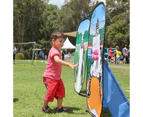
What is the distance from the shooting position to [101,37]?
3.38m

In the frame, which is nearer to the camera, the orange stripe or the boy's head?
the orange stripe

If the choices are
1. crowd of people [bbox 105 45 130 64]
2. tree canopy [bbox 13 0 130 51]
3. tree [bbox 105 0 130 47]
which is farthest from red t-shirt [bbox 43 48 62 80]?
tree canopy [bbox 13 0 130 51]

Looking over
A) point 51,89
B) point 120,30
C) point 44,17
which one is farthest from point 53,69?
point 44,17

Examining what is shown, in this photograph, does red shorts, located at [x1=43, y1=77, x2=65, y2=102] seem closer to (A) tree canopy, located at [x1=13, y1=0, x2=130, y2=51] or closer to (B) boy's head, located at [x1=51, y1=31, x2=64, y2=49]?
(B) boy's head, located at [x1=51, y1=31, x2=64, y2=49]

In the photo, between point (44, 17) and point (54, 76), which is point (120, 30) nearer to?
point (44, 17)

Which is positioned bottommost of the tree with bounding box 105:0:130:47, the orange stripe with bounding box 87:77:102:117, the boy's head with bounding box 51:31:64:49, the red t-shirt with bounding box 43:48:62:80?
the orange stripe with bounding box 87:77:102:117

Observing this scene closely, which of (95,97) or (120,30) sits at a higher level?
(120,30)

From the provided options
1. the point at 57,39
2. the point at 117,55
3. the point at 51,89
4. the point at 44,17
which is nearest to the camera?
the point at 51,89

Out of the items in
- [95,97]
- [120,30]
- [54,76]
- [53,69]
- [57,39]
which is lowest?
[95,97]

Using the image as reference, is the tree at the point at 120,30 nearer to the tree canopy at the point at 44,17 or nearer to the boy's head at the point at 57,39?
the tree canopy at the point at 44,17

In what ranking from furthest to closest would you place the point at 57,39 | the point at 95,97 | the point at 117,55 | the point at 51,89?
the point at 117,55
the point at 57,39
the point at 51,89
the point at 95,97

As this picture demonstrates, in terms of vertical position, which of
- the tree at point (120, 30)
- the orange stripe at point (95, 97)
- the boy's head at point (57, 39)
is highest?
the tree at point (120, 30)

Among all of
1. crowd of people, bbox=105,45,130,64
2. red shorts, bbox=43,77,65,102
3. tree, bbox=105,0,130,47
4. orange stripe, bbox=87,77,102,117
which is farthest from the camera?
tree, bbox=105,0,130,47

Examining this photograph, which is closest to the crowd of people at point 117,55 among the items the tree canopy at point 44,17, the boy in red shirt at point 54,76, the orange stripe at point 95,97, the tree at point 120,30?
the tree at point 120,30
